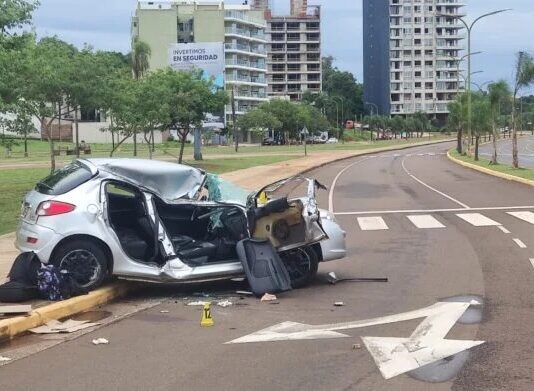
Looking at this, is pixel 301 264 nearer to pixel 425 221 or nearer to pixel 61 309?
pixel 61 309

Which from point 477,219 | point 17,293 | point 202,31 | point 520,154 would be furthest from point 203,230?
point 202,31

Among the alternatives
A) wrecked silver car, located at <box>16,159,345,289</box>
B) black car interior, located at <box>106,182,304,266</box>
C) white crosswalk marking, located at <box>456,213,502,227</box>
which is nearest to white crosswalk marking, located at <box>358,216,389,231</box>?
white crosswalk marking, located at <box>456,213,502,227</box>

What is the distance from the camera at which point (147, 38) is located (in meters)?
128

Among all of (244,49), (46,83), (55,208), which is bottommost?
(55,208)

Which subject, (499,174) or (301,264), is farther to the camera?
(499,174)

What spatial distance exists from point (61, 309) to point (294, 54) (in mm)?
165416

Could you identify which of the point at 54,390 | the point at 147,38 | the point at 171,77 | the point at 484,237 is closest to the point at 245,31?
the point at 147,38

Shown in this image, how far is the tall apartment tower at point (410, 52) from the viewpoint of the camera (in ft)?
536

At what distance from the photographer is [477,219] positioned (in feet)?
59.0

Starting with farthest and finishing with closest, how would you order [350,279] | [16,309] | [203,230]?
[350,279], [203,230], [16,309]

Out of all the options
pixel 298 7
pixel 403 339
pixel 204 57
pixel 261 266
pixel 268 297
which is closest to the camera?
pixel 403 339

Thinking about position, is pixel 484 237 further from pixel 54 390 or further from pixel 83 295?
pixel 54 390

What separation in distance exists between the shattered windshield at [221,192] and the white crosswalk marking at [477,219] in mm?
8062

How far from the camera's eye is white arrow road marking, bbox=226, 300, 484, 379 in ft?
21.2
